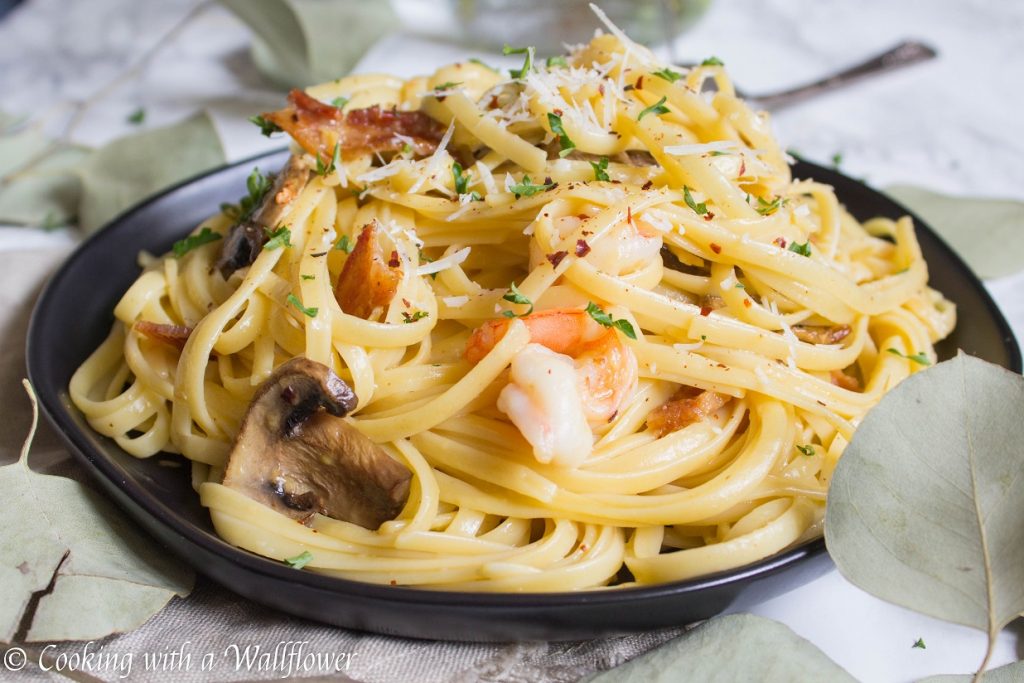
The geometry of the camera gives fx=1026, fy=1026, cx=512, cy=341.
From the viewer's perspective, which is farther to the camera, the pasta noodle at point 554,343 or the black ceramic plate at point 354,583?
the pasta noodle at point 554,343

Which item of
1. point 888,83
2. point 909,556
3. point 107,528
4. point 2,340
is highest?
point 909,556

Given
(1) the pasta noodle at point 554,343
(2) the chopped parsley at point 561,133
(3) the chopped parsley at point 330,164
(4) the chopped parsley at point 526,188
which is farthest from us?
(3) the chopped parsley at point 330,164

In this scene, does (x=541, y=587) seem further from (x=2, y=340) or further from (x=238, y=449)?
(x=2, y=340)

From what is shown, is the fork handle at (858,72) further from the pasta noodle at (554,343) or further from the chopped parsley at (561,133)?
the chopped parsley at (561,133)

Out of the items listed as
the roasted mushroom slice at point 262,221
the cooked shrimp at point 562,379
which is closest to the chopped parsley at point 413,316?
the cooked shrimp at point 562,379

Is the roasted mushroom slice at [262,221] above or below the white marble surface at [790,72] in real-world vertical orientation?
above

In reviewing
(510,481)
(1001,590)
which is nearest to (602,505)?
(510,481)

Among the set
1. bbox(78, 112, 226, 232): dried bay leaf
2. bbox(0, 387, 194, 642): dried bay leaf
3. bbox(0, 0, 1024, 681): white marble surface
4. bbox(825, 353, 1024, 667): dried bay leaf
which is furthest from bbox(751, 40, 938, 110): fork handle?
bbox(0, 387, 194, 642): dried bay leaf

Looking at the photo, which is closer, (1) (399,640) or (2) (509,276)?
(1) (399,640)
